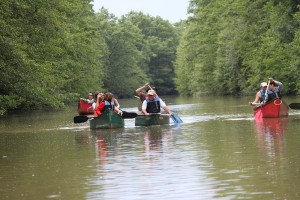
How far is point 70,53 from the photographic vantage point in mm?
44094

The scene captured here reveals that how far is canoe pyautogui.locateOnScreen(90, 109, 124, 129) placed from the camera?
18172 millimetres

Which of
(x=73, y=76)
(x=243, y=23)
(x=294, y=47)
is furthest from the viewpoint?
(x=243, y=23)

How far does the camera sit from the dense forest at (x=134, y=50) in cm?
2412

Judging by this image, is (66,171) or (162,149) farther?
(162,149)

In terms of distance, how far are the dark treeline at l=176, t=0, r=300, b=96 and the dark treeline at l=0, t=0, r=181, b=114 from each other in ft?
35.3

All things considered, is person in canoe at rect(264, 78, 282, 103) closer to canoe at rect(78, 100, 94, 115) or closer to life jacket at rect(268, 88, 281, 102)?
life jacket at rect(268, 88, 281, 102)

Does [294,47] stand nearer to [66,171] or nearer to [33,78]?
[33,78]

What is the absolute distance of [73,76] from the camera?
145 feet

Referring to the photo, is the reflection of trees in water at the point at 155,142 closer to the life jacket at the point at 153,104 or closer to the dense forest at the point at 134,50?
the life jacket at the point at 153,104

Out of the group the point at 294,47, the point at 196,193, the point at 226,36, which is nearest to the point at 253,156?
the point at 196,193

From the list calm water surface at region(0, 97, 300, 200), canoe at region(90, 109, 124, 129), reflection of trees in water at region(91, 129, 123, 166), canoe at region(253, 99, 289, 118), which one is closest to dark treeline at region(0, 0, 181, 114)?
canoe at region(90, 109, 124, 129)

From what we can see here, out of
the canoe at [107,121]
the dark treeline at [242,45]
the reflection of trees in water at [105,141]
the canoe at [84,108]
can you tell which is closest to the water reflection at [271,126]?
the reflection of trees in water at [105,141]

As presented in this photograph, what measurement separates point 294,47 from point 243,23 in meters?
16.8

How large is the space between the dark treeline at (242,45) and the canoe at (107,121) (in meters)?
17.4
